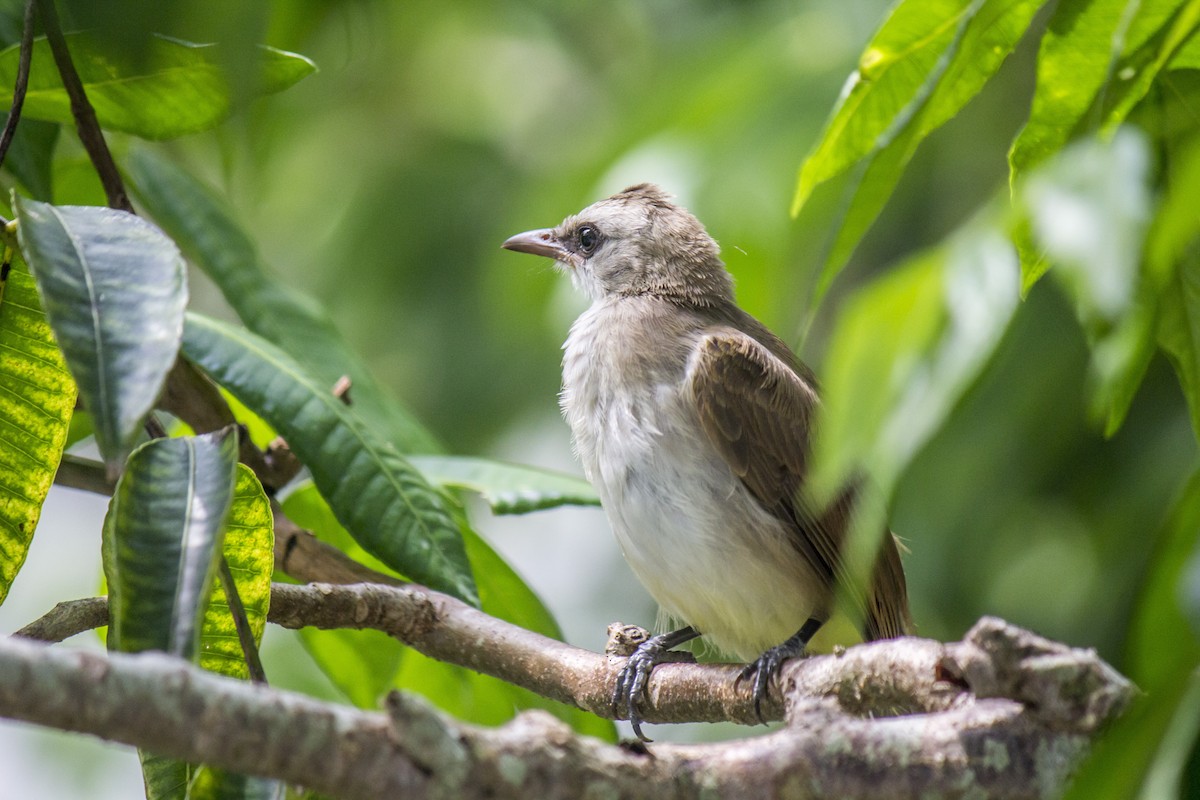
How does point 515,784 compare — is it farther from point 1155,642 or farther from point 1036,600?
point 1036,600

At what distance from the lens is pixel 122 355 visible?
1520mm

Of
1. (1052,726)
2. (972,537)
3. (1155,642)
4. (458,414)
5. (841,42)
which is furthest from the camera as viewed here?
(458,414)

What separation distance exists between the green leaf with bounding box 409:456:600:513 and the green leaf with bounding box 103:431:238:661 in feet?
4.64

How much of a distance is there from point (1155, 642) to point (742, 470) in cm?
225

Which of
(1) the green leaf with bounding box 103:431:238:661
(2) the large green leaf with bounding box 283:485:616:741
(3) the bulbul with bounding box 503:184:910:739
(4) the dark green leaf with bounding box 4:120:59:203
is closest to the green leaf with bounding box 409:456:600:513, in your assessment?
(2) the large green leaf with bounding box 283:485:616:741

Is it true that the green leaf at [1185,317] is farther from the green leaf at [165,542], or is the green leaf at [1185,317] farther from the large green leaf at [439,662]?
the large green leaf at [439,662]

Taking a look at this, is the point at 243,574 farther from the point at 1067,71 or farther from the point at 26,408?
the point at 1067,71

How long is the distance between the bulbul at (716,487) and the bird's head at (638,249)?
50 centimetres

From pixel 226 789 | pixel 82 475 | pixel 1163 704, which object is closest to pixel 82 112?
pixel 82 475

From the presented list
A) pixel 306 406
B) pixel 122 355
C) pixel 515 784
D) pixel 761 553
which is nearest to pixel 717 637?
pixel 761 553

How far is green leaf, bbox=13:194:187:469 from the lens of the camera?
4.75 ft

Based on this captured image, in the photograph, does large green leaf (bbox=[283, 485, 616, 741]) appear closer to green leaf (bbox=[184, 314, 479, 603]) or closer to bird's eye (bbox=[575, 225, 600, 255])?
green leaf (bbox=[184, 314, 479, 603])

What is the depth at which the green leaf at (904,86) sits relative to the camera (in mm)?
2129

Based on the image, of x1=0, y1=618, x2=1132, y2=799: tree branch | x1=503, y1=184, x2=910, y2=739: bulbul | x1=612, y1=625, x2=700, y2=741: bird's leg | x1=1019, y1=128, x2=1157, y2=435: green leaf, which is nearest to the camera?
x1=1019, y1=128, x2=1157, y2=435: green leaf
